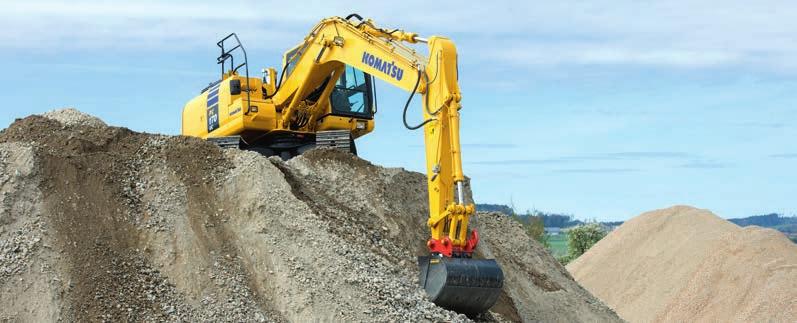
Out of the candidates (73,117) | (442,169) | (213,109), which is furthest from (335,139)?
(442,169)

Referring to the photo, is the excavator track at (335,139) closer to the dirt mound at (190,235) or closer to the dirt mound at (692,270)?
the dirt mound at (190,235)

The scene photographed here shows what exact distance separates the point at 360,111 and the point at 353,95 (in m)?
0.36

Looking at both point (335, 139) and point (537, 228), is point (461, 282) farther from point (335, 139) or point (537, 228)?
point (537, 228)

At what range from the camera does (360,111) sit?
22.1 m

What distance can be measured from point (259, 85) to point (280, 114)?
106cm

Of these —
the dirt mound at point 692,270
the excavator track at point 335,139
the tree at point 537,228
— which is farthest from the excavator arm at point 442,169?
the tree at point 537,228

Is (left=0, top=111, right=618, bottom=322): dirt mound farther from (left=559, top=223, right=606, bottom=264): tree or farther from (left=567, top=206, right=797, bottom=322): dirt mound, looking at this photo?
(left=559, top=223, right=606, bottom=264): tree

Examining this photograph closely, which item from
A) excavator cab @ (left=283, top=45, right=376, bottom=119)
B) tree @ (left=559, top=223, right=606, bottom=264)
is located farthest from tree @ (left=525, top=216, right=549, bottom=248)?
excavator cab @ (left=283, top=45, right=376, bottom=119)

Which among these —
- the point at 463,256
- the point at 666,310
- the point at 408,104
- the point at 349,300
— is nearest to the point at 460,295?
the point at 463,256

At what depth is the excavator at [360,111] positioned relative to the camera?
15258 millimetres

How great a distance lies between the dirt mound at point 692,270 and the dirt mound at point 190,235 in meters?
9.73

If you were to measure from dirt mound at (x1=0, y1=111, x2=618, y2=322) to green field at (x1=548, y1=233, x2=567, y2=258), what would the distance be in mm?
23344

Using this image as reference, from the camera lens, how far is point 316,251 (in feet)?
50.0

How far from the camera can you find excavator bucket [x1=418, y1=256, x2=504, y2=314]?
49.2ft
